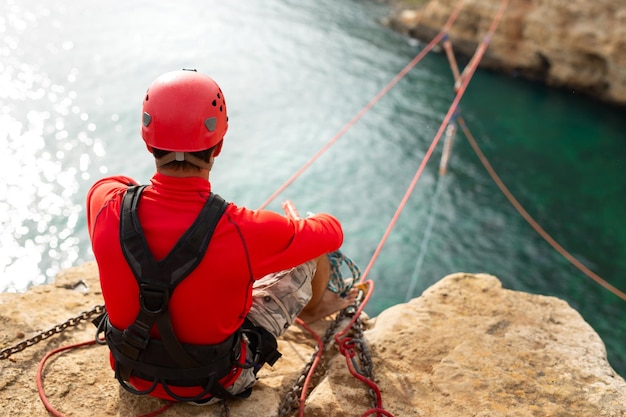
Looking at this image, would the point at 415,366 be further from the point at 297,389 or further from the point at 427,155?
the point at 427,155

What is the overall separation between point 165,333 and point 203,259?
16.2 inches

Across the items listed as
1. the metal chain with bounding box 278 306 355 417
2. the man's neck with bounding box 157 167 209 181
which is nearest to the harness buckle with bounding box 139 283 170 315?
the man's neck with bounding box 157 167 209 181

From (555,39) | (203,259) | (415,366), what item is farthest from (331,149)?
(203,259)

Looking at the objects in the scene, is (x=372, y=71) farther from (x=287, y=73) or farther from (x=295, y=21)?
(x=295, y=21)

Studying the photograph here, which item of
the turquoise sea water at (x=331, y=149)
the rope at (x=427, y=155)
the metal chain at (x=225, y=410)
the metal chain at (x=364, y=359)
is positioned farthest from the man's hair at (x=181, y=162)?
the turquoise sea water at (x=331, y=149)

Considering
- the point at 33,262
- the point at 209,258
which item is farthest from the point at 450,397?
the point at 33,262

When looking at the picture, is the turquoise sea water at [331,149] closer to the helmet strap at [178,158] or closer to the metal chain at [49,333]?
the metal chain at [49,333]

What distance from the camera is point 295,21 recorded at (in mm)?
22469

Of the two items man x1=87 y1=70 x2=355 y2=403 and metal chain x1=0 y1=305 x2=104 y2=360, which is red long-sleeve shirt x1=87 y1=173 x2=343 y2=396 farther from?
metal chain x1=0 y1=305 x2=104 y2=360

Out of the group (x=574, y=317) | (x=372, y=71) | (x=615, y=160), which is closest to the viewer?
(x=574, y=317)

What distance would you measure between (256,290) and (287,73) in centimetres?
1527

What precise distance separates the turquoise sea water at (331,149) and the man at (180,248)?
7.09 meters

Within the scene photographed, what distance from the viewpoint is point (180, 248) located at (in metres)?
2.34

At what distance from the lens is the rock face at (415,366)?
10.4ft
